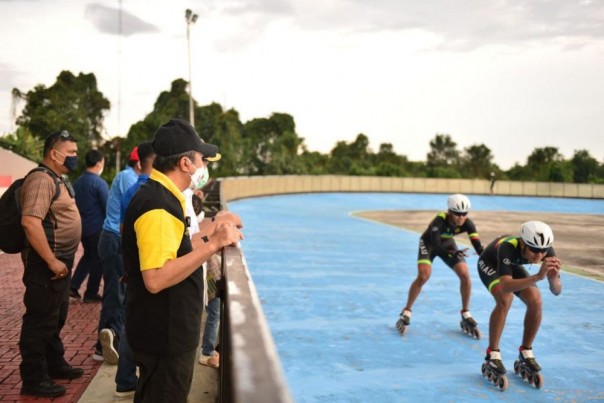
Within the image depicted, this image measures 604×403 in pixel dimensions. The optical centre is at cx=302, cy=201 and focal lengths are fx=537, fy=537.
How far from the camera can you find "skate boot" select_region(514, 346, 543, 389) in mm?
5469

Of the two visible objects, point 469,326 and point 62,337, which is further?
point 469,326

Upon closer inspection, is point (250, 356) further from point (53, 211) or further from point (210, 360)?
point (210, 360)

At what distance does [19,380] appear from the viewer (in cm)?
447

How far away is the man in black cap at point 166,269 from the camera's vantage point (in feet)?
7.73

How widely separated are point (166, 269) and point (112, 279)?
111 inches

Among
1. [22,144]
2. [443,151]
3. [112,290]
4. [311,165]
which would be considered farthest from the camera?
[443,151]

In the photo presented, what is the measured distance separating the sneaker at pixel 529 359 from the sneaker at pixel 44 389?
14.6ft

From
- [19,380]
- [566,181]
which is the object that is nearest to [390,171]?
[566,181]

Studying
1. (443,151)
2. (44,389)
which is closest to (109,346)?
(44,389)

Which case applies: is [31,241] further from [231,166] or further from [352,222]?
[231,166]

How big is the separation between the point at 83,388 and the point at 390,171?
64.3 meters

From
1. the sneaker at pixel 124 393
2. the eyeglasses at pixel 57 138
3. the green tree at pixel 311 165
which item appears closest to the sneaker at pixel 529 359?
the sneaker at pixel 124 393

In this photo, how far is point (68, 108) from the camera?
65.6 m

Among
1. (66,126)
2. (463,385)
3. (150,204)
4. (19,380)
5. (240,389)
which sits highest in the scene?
(66,126)
